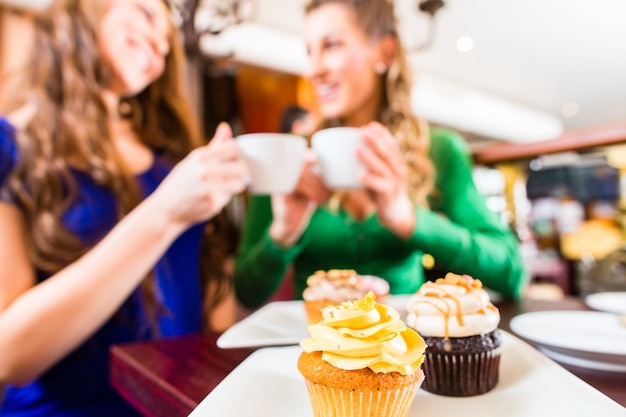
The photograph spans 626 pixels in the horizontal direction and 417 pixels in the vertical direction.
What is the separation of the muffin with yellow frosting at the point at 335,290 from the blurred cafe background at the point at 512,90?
0.71 meters

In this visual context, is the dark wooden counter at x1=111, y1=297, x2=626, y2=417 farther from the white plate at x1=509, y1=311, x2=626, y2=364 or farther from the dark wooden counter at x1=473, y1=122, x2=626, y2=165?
the dark wooden counter at x1=473, y1=122, x2=626, y2=165

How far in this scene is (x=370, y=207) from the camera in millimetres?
1393

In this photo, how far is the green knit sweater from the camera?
1.25 metres

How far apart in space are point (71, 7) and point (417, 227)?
1.17m

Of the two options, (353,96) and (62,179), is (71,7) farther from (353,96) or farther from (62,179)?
(353,96)

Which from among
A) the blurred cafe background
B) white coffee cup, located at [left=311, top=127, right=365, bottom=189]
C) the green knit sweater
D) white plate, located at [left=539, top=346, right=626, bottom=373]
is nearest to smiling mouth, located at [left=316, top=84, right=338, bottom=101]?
the blurred cafe background

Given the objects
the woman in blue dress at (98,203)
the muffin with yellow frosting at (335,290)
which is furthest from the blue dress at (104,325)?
the muffin with yellow frosting at (335,290)

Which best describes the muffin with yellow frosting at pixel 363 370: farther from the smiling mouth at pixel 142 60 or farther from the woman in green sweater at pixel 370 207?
the smiling mouth at pixel 142 60

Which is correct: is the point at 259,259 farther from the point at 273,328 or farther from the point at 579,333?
the point at 579,333

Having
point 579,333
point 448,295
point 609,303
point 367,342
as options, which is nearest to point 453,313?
point 448,295

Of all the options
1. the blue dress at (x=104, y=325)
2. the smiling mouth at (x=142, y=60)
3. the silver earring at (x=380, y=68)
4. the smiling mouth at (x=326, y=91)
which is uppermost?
the smiling mouth at (x=142, y=60)

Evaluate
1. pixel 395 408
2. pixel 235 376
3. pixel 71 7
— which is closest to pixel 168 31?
pixel 71 7

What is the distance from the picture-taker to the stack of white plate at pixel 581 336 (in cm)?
69

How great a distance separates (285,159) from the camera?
103cm
